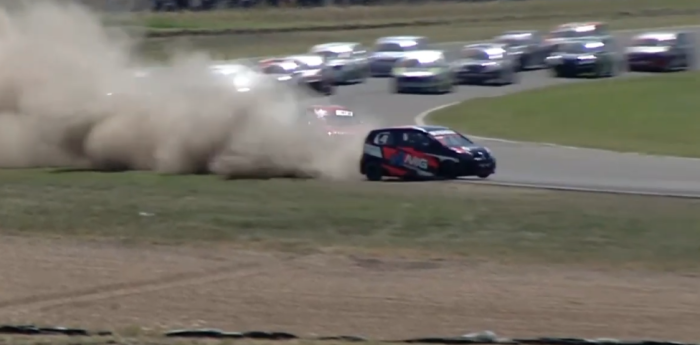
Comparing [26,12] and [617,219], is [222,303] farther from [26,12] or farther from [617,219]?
[26,12]

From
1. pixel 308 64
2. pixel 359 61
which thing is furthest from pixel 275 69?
pixel 359 61

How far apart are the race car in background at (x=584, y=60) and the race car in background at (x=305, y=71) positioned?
10.3 m

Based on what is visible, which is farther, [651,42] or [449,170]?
[651,42]

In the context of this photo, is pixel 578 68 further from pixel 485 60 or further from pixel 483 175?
pixel 483 175

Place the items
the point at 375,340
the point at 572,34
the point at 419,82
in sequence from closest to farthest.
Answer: the point at 375,340 < the point at 419,82 < the point at 572,34

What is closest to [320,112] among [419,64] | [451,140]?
[451,140]

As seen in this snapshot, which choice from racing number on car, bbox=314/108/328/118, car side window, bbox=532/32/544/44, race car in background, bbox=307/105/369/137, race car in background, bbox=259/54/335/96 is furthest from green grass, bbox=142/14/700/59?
racing number on car, bbox=314/108/328/118

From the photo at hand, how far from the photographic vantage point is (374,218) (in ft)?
73.4

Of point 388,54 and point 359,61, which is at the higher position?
point 388,54

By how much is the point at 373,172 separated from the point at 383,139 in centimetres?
74

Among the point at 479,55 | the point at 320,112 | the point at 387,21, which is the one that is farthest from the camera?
the point at 387,21

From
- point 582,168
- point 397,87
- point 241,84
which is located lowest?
point 397,87

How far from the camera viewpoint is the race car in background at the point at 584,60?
5619 centimetres

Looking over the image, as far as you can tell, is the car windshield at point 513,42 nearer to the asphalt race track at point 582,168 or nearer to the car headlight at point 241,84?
the asphalt race track at point 582,168
